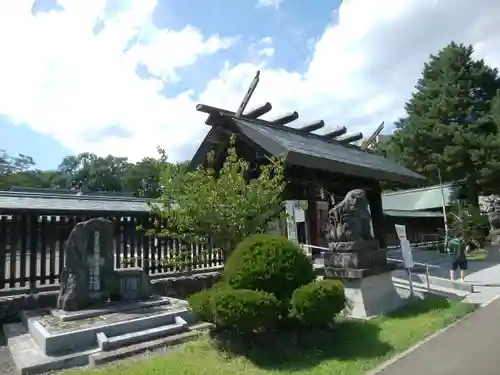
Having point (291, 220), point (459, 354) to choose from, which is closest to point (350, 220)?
point (291, 220)

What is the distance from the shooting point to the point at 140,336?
6.14 metres

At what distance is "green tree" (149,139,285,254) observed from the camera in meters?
8.00

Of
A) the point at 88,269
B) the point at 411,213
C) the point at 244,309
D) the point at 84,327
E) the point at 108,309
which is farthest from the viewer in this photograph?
the point at 411,213

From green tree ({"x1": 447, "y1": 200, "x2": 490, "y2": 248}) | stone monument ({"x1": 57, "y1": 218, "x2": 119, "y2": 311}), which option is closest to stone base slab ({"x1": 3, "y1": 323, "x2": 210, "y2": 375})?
stone monument ({"x1": 57, "y1": 218, "x2": 119, "y2": 311})

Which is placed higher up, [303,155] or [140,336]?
[303,155]

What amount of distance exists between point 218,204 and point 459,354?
502cm

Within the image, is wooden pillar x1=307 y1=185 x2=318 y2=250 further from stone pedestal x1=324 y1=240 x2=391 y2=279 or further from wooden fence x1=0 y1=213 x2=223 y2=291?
stone pedestal x1=324 y1=240 x2=391 y2=279

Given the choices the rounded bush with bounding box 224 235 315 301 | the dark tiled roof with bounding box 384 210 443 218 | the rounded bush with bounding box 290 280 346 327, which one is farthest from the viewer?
the dark tiled roof with bounding box 384 210 443 218

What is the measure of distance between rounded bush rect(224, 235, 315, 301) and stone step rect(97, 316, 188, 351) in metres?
1.38

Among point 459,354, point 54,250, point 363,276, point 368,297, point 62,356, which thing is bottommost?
point 459,354

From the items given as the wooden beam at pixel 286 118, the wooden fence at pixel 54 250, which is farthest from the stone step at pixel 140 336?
the wooden beam at pixel 286 118

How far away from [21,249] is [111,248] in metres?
1.93

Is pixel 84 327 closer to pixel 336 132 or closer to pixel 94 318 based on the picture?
pixel 94 318

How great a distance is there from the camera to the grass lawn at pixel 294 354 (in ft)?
16.9
